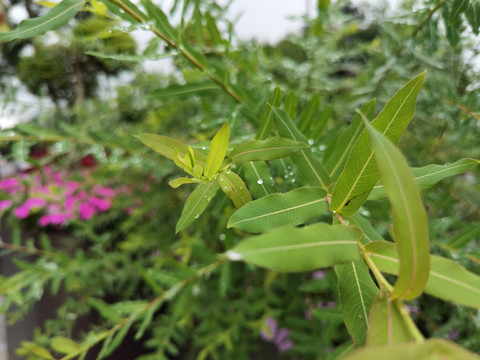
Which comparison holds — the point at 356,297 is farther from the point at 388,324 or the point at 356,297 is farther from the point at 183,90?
the point at 183,90

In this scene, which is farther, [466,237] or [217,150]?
[466,237]

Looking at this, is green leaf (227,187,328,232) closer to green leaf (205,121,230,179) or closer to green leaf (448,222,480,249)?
green leaf (205,121,230,179)

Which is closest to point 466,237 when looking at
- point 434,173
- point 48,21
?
point 434,173

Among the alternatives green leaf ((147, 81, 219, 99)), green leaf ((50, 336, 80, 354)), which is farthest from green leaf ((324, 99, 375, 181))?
green leaf ((50, 336, 80, 354))

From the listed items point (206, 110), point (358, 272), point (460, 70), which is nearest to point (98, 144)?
point (206, 110)

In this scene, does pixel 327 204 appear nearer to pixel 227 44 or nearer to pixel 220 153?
pixel 220 153

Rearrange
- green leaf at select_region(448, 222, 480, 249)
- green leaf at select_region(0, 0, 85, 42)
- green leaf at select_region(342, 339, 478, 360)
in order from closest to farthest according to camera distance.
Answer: green leaf at select_region(342, 339, 478, 360) → green leaf at select_region(0, 0, 85, 42) → green leaf at select_region(448, 222, 480, 249)

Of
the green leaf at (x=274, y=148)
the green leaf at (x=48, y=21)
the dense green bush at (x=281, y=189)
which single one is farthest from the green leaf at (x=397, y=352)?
the green leaf at (x=48, y=21)
